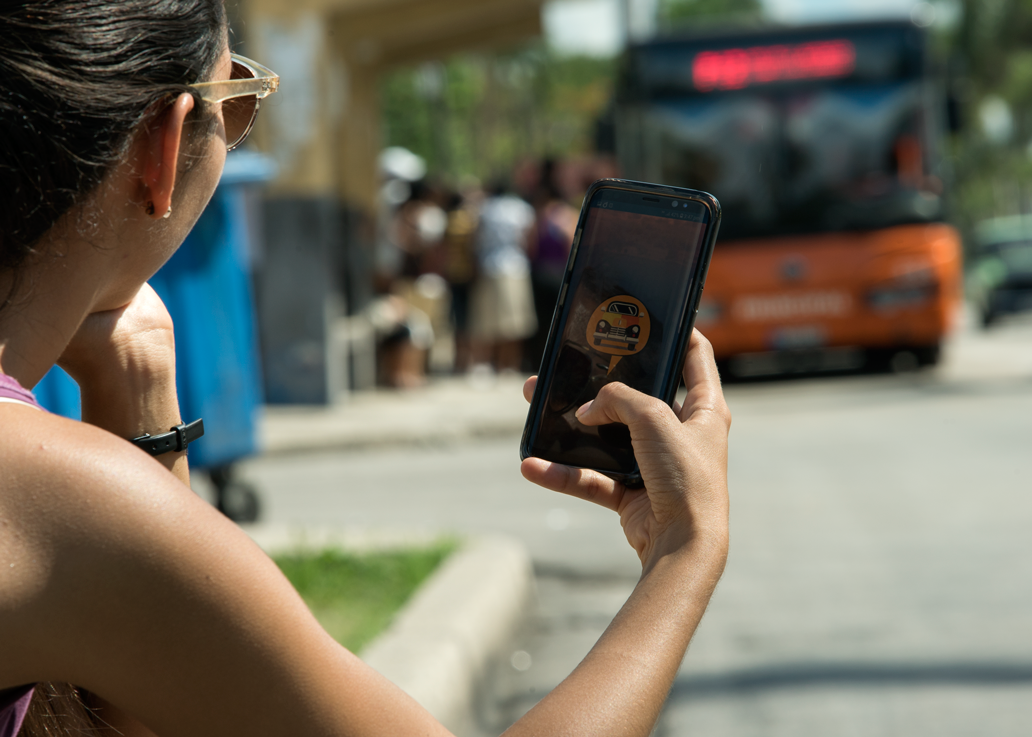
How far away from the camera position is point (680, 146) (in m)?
11.5

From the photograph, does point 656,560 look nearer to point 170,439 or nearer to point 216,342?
point 170,439

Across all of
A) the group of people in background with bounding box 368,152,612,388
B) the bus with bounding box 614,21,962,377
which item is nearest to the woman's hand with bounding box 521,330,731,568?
the group of people in background with bounding box 368,152,612,388

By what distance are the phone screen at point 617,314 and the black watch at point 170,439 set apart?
1.46 feet

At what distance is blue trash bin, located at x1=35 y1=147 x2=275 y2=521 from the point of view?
213 inches

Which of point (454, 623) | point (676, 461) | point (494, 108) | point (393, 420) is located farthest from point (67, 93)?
point (494, 108)

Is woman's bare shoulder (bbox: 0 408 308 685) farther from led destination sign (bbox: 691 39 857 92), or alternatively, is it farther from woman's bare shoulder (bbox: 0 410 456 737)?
led destination sign (bbox: 691 39 857 92)

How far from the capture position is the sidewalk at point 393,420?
9109 mm

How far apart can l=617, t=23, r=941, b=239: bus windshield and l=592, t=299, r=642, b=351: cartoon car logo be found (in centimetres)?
992

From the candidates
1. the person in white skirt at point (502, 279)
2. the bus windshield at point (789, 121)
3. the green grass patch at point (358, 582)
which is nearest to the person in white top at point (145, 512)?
the green grass patch at point (358, 582)

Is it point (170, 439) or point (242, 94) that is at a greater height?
point (242, 94)

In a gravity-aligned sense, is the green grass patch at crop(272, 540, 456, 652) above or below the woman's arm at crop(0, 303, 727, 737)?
below

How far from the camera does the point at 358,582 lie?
4551 millimetres

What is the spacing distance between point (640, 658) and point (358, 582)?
3.42 metres

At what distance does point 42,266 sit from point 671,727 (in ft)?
9.21
